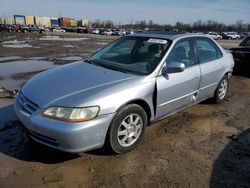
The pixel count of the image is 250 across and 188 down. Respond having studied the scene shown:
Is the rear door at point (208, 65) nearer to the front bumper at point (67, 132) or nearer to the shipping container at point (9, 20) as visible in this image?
the front bumper at point (67, 132)

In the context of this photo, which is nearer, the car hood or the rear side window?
the car hood

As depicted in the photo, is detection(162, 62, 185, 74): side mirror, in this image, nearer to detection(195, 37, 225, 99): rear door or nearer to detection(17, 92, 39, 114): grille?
detection(195, 37, 225, 99): rear door

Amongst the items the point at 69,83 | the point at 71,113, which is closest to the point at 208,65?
the point at 69,83

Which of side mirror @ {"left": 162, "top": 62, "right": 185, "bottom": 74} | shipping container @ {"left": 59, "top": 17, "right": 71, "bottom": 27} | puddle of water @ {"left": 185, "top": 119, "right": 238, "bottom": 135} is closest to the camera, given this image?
side mirror @ {"left": 162, "top": 62, "right": 185, "bottom": 74}

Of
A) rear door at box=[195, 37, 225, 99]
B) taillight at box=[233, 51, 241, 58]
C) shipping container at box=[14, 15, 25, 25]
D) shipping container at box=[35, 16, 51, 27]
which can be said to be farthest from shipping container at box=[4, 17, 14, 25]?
rear door at box=[195, 37, 225, 99]

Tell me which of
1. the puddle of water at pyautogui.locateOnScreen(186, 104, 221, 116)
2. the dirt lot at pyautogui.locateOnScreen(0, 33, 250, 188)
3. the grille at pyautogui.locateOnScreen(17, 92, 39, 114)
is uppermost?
the grille at pyautogui.locateOnScreen(17, 92, 39, 114)

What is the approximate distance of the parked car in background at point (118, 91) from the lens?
3256 mm

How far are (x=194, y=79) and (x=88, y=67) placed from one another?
1837 millimetres

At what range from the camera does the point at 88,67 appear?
4.44m

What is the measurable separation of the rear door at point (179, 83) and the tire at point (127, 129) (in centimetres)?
42

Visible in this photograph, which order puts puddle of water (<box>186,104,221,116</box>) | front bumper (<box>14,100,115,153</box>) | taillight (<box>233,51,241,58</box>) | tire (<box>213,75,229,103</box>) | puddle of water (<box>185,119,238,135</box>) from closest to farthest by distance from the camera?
front bumper (<box>14,100,115,153</box>)
puddle of water (<box>185,119,238,135</box>)
puddle of water (<box>186,104,221,116</box>)
tire (<box>213,75,229,103</box>)
taillight (<box>233,51,241,58</box>)

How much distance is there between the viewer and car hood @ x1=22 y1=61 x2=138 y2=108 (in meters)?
3.42

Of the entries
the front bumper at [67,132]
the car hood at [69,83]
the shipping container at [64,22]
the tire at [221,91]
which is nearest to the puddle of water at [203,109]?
the tire at [221,91]

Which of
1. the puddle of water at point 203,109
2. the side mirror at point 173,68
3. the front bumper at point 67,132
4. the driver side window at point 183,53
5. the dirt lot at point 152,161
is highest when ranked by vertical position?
the driver side window at point 183,53
